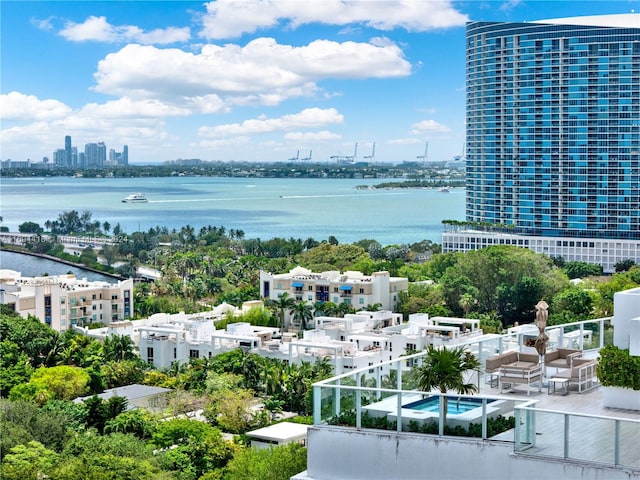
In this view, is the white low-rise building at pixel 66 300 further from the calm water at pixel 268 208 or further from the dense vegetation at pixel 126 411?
the calm water at pixel 268 208

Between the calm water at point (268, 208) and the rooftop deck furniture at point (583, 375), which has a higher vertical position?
the rooftop deck furniture at point (583, 375)

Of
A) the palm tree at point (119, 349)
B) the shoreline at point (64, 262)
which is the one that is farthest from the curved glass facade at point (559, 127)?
the palm tree at point (119, 349)

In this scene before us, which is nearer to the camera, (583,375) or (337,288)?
(583,375)

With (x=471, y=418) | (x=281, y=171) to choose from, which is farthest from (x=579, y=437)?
(x=281, y=171)

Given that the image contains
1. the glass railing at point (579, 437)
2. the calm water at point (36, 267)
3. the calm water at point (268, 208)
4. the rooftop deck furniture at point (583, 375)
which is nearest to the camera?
the glass railing at point (579, 437)

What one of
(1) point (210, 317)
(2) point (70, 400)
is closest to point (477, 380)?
(2) point (70, 400)

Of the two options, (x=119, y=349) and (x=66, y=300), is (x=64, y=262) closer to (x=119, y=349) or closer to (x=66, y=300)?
(x=66, y=300)
